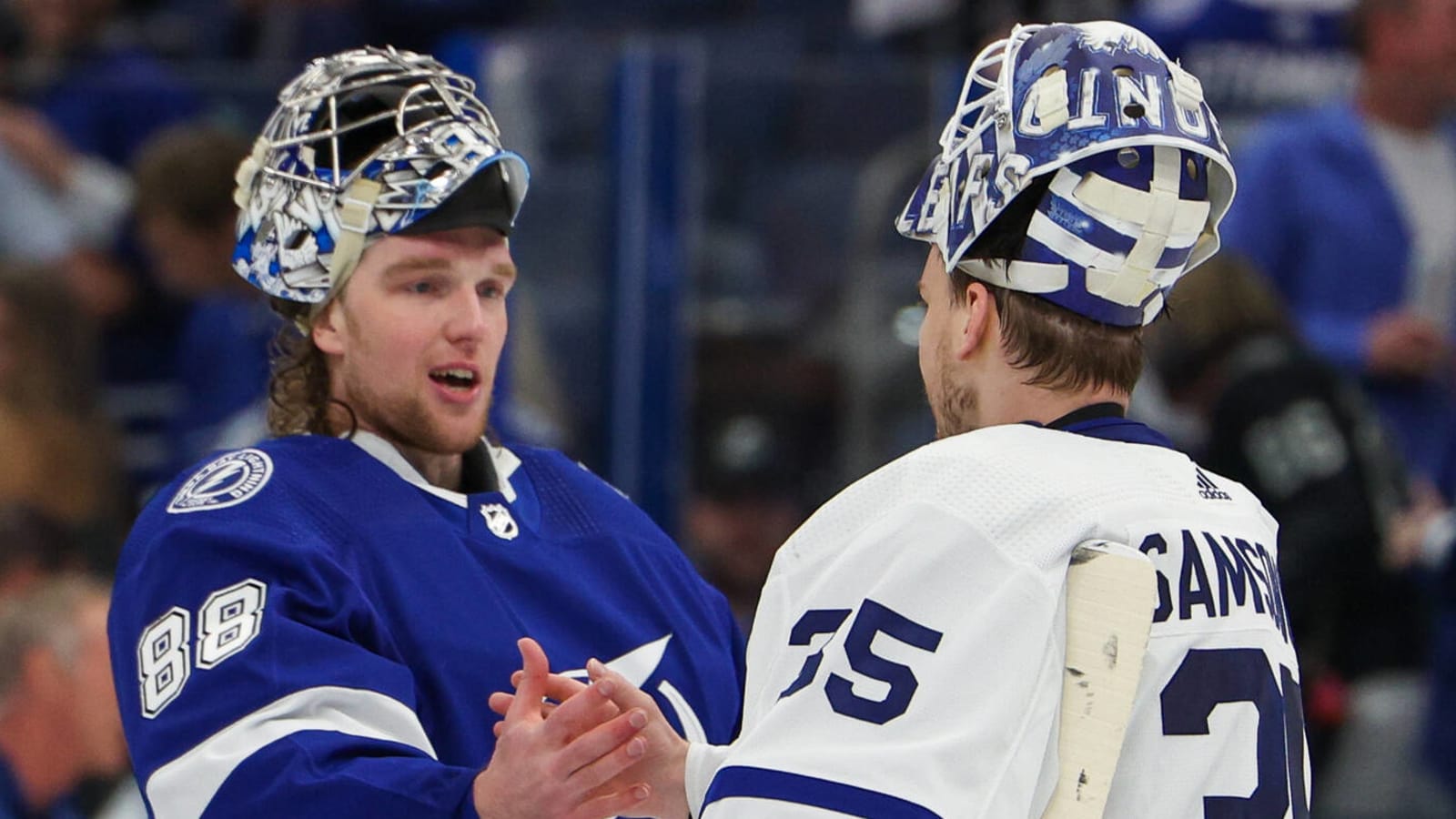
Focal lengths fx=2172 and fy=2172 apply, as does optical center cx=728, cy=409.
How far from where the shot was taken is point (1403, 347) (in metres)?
5.52

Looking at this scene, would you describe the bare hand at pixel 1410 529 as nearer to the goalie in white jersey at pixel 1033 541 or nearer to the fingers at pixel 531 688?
the goalie in white jersey at pixel 1033 541

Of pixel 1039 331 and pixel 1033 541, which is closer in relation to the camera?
pixel 1033 541

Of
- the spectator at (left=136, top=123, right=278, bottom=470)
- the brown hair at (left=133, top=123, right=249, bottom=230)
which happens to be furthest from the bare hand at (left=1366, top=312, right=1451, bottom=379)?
the brown hair at (left=133, top=123, right=249, bottom=230)

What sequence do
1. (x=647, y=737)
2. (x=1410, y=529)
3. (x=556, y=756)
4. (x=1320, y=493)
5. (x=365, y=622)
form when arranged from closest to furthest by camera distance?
(x=556, y=756) → (x=647, y=737) → (x=365, y=622) → (x=1320, y=493) → (x=1410, y=529)

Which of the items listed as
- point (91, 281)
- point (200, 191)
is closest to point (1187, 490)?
point (200, 191)

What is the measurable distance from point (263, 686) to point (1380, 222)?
398 cm

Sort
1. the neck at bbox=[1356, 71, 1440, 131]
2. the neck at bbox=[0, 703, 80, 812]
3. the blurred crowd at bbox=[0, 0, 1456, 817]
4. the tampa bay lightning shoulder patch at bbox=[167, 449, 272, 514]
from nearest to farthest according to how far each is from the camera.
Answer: the tampa bay lightning shoulder patch at bbox=[167, 449, 272, 514], the neck at bbox=[0, 703, 80, 812], the blurred crowd at bbox=[0, 0, 1456, 817], the neck at bbox=[1356, 71, 1440, 131]

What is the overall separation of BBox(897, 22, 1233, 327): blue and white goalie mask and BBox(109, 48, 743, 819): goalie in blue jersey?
67 centimetres

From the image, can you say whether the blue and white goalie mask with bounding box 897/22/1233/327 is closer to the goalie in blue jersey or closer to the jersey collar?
the goalie in blue jersey

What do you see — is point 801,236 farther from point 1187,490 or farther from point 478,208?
point 1187,490

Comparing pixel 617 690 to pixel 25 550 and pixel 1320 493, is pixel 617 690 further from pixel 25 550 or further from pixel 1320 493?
pixel 1320 493

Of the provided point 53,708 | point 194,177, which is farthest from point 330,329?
point 194,177

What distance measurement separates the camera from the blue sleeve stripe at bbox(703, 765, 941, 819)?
6.71 ft

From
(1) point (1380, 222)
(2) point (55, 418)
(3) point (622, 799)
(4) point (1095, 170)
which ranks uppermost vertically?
(4) point (1095, 170)
